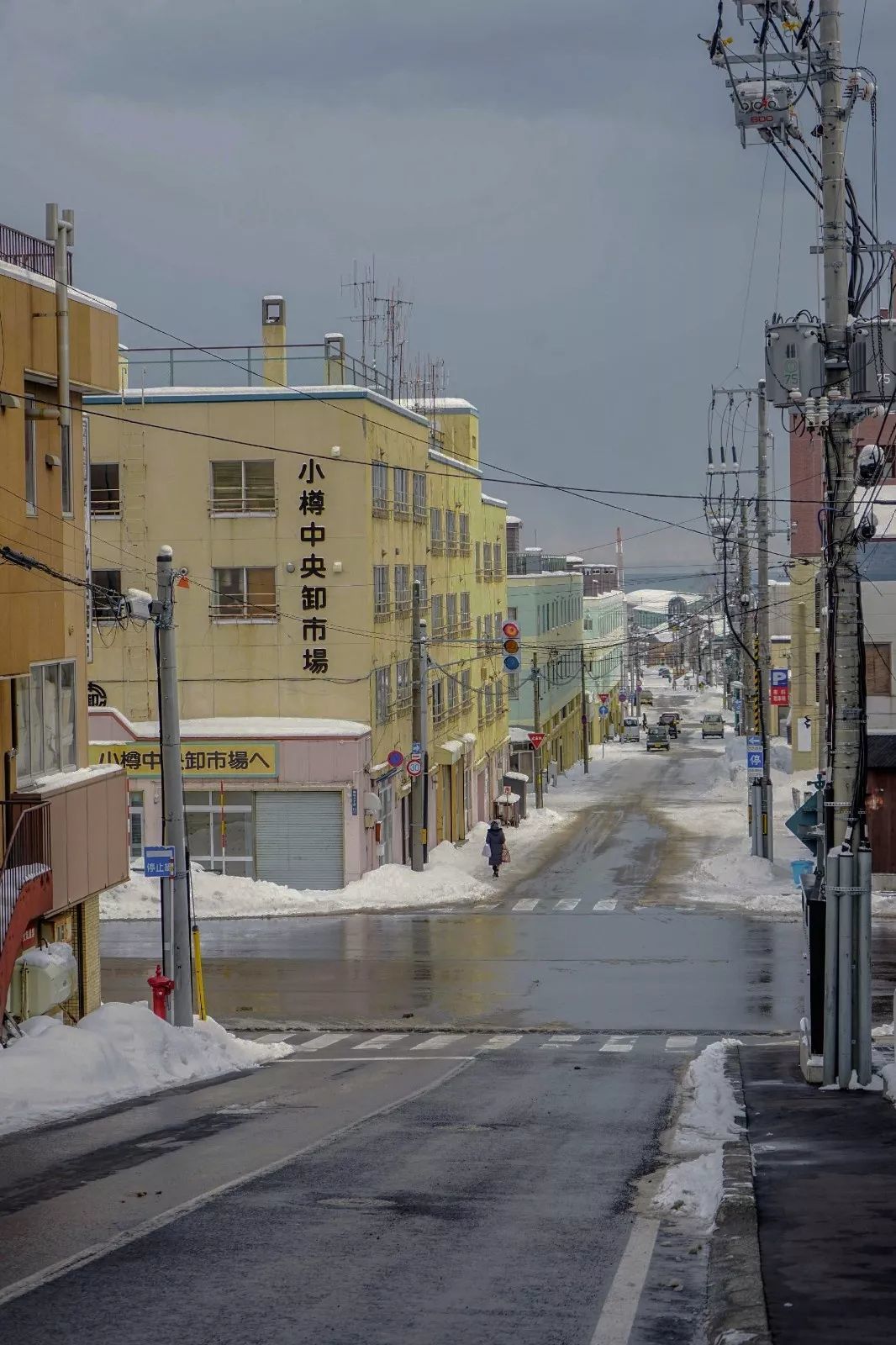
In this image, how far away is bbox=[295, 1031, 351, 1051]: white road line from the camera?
78.7ft

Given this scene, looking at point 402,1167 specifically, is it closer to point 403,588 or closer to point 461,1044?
point 461,1044

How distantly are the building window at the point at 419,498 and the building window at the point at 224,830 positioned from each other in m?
13.9

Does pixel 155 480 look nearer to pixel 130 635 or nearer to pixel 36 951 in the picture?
pixel 130 635

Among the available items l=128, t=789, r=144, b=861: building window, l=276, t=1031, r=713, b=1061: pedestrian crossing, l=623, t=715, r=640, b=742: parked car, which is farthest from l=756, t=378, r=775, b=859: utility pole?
l=623, t=715, r=640, b=742: parked car

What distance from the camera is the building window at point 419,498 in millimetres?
53428

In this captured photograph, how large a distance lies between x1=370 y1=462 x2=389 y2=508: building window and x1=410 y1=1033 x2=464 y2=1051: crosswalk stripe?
22.5 meters

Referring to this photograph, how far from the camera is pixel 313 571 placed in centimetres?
4362

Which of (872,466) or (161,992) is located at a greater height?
(872,466)

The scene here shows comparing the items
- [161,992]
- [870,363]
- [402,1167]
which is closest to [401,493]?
[161,992]

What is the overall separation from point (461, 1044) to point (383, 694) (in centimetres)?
2339

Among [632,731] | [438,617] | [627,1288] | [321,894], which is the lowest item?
[321,894]

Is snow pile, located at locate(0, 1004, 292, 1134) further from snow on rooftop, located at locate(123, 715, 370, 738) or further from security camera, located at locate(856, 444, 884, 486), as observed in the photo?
snow on rooftop, located at locate(123, 715, 370, 738)

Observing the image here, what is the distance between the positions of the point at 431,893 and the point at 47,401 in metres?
23.3

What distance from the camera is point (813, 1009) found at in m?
16.9
